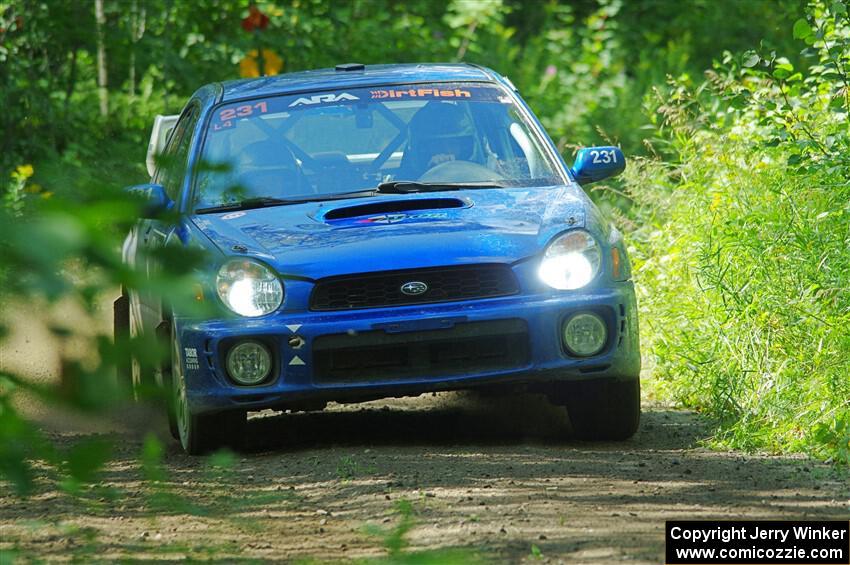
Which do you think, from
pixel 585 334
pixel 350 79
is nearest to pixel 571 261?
pixel 585 334

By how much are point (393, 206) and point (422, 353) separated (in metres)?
0.82

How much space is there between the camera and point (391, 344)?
5902 millimetres

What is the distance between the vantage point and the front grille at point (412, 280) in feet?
19.4

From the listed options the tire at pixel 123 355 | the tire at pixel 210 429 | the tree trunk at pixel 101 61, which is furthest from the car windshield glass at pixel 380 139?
the tree trunk at pixel 101 61

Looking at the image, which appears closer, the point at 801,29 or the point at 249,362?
the point at 249,362

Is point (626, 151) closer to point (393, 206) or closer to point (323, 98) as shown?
point (323, 98)

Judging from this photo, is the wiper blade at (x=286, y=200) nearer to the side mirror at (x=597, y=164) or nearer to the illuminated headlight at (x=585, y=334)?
the side mirror at (x=597, y=164)

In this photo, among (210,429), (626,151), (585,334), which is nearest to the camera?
(585,334)

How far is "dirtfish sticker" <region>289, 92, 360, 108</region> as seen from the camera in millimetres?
7402

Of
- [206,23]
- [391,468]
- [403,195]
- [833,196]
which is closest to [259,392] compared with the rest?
[391,468]

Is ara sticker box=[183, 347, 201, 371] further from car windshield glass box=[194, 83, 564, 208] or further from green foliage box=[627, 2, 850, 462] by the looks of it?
green foliage box=[627, 2, 850, 462]

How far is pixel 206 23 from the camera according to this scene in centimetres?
1689

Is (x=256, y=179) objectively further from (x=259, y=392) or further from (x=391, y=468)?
(x=391, y=468)

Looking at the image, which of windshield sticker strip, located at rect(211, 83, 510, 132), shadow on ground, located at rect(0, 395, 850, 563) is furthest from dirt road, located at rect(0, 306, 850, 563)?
windshield sticker strip, located at rect(211, 83, 510, 132)
